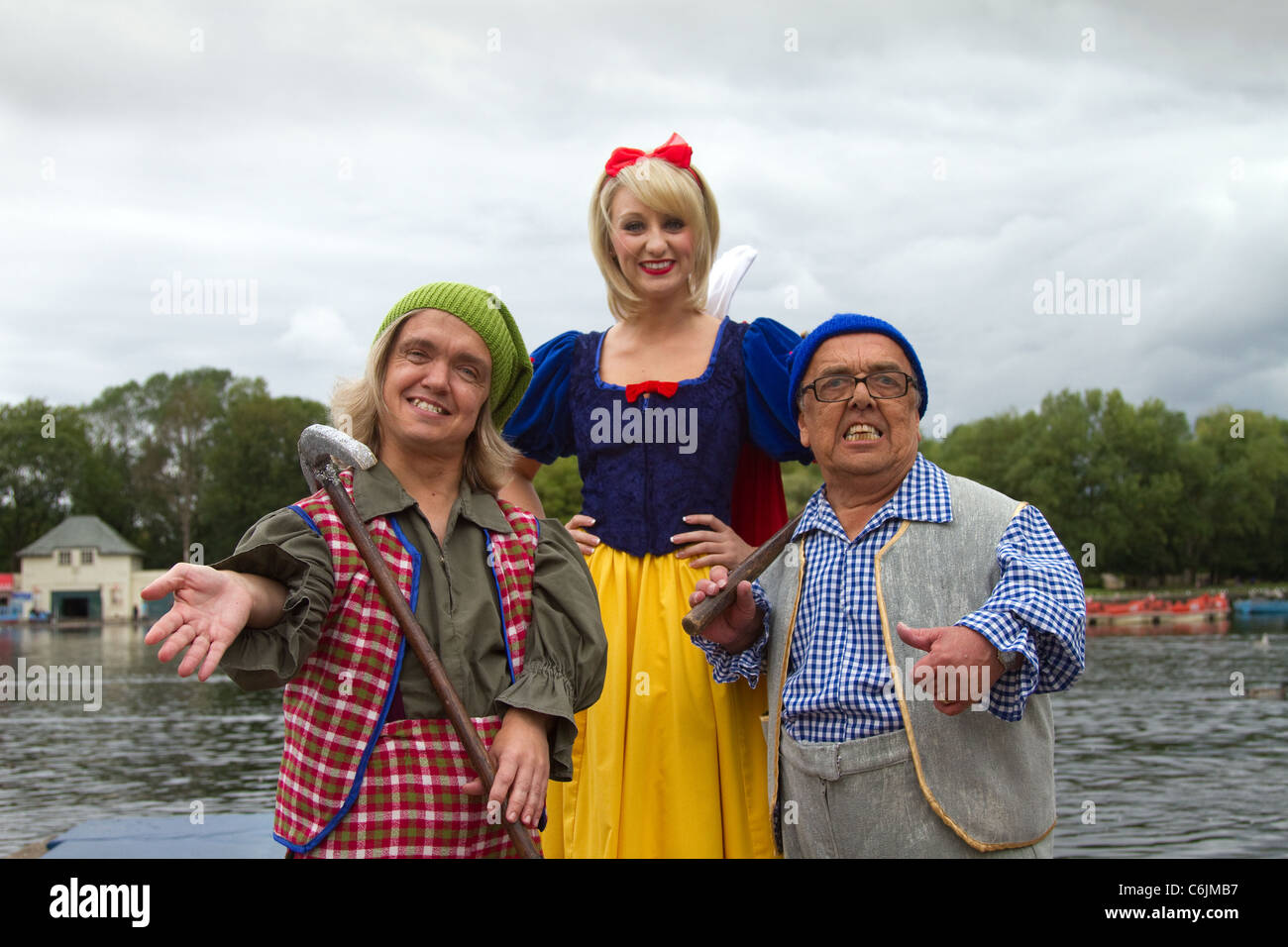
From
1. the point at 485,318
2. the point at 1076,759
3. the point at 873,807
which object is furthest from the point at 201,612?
the point at 1076,759

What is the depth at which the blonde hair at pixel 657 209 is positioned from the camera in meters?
3.57

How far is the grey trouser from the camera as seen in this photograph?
8.68ft

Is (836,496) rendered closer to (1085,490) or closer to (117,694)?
(117,694)

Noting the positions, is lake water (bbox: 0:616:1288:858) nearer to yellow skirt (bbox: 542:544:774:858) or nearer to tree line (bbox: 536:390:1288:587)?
yellow skirt (bbox: 542:544:774:858)

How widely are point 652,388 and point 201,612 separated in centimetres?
190

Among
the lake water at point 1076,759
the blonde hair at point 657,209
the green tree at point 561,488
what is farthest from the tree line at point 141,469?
the blonde hair at point 657,209

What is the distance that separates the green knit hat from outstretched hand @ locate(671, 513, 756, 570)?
0.91m

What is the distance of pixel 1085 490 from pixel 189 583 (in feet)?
229

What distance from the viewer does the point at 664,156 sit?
12.0 feet

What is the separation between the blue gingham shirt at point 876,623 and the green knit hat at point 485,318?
873mm

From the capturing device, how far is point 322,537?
2.38 metres

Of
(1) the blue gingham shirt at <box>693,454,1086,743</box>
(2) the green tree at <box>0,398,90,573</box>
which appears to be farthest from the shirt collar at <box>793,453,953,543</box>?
(2) the green tree at <box>0,398,90,573</box>

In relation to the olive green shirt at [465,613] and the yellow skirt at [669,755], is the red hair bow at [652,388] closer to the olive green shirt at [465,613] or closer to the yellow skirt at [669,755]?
the yellow skirt at [669,755]
